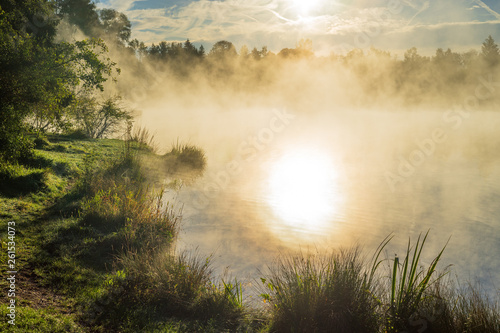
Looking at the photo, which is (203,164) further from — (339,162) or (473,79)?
(473,79)

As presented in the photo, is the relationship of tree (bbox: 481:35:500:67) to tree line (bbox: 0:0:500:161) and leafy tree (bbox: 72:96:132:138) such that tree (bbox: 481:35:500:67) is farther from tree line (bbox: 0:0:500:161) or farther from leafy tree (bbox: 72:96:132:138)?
leafy tree (bbox: 72:96:132:138)

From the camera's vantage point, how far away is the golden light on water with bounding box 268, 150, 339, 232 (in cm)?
1127

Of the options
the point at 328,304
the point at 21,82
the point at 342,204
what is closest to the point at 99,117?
the point at 21,82

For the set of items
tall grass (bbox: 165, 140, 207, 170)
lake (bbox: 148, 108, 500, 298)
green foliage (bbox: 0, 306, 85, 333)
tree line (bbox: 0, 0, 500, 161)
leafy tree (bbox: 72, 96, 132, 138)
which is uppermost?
tree line (bbox: 0, 0, 500, 161)

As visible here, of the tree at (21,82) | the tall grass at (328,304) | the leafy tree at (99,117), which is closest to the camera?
the tall grass at (328,304)

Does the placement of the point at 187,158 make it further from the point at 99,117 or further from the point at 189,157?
the point at 99,117

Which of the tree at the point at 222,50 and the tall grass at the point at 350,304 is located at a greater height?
the tree at the point at 222,50

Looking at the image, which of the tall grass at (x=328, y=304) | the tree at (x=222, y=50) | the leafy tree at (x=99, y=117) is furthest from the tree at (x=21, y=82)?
the tree at (x=222, y=50)

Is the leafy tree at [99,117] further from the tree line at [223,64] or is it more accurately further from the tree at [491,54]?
the tree at [491,54]

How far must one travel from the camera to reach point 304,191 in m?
14.9

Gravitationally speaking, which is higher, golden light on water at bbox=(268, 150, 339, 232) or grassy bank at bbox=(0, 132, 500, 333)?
golden light on water at bbox=(268, 150, 339, 232)

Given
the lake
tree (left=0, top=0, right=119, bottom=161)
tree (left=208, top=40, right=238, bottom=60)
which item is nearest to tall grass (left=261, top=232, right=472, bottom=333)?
the lake

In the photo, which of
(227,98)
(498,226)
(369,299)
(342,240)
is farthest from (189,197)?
(227,98)

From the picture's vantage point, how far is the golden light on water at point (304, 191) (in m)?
11.3
